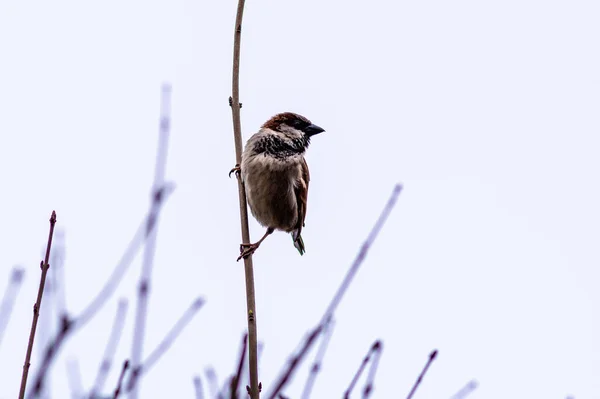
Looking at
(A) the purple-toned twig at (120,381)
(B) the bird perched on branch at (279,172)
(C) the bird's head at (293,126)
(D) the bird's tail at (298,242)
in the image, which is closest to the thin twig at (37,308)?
(A) the purple-toned twig at (120,381)

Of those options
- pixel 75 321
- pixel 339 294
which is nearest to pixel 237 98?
pixel 339 294

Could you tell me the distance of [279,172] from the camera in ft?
17.6

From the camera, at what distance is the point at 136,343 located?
189 cm

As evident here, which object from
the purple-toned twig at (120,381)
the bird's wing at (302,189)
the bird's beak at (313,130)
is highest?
the bird's beak at (313,130)

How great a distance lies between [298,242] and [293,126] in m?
0.90

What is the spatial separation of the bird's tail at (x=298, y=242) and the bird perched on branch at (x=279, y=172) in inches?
1.7

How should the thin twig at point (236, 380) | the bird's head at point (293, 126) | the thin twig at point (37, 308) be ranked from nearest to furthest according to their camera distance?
the thin twig at point (236, 380)
the thin twig at point (37, 308)
the bird's head at point (293, 126)

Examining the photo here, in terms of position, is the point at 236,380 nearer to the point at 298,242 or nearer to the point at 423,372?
the point at 423,372

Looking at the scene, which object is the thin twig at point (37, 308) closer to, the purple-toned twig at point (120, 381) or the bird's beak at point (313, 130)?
the purple-toned twig at point (120, 381)

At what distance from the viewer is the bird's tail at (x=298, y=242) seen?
601 cm

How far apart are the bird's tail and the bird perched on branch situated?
1.7 inches

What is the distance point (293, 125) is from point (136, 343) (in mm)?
3944

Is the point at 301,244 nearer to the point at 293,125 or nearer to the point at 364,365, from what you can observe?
the point at 293,125

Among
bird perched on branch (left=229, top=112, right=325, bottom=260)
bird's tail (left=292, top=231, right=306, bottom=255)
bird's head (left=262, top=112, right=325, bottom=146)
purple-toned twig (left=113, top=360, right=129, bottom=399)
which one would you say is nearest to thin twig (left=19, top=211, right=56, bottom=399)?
purple-toned twig (left=113, top=360, right=129, bottom=399)
